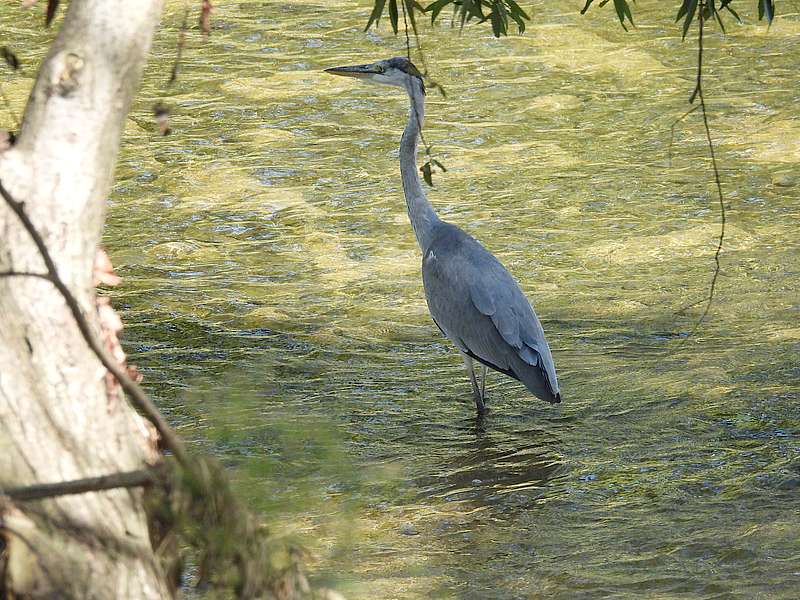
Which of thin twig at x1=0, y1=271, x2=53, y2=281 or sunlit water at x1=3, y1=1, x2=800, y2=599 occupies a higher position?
thin twig at x1=0, y1=271, x2=53, y2=281

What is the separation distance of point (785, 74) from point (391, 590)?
8025mm

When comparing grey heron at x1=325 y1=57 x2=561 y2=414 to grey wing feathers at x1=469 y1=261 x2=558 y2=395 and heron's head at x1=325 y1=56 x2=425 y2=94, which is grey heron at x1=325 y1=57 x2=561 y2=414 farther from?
heron's head at x1=325 y1=56 x2=425 y2=94

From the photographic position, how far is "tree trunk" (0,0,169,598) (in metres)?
1.68

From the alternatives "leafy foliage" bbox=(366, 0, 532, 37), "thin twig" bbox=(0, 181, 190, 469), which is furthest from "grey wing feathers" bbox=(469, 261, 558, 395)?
"thin twig" bbox=(0, 181, 190, 469)

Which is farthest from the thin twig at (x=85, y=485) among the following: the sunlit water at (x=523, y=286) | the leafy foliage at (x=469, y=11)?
the leafy foliage at (x=469, y=11)

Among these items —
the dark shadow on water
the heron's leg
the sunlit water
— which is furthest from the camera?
the heron's leg

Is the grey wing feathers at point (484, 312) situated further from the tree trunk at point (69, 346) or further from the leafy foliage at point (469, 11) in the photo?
the tree trunk at point (69, 346)

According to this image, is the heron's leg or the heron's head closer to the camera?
the heron's leg

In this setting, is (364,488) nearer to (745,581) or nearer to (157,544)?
(745,581)

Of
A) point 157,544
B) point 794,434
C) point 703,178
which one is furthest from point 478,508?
point 703,178

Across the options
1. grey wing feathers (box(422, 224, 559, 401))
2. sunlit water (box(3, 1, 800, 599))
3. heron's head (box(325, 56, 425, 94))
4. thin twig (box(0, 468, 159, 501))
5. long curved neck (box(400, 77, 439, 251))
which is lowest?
sunlit water (box(3, 1, 800, 599))

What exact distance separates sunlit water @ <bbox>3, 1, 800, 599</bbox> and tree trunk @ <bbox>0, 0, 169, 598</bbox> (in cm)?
18

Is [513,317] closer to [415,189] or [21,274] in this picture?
[415,189]

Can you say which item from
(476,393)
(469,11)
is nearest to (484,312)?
(476,393)
